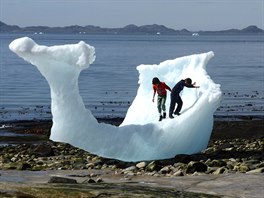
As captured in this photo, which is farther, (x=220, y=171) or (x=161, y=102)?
(x=161, y=102)

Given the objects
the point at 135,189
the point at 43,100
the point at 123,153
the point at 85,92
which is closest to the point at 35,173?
the point at 123,153

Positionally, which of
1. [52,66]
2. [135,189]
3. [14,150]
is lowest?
[14,150]

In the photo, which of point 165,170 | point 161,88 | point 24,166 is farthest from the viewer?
point 161,88

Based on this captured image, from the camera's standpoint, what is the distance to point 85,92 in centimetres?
5325

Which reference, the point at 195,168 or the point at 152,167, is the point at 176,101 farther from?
the point at 195,168

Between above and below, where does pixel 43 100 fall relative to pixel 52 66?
below

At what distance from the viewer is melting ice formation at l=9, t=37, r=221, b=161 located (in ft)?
61.8

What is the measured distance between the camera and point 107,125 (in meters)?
19.9

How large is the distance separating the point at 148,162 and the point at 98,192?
8.54 m

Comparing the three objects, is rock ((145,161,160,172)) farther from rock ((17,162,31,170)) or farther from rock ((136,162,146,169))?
rock ((17,162,31,170))

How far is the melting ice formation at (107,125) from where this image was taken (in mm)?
18844

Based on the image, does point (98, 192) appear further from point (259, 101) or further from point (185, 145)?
point (259, 101)

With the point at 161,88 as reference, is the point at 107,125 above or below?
below

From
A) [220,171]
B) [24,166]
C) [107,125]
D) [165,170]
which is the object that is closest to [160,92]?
[107,125]
